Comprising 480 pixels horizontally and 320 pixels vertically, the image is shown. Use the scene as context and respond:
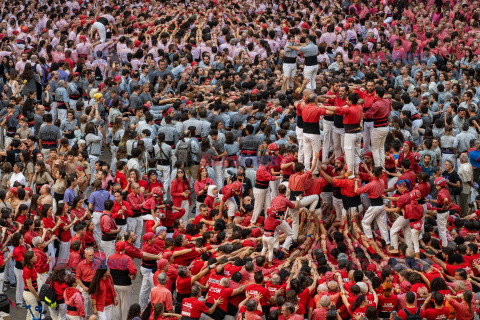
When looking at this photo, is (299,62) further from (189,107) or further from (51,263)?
(51,263)

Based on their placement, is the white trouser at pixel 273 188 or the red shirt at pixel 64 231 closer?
the red shirt at pixel 64 231

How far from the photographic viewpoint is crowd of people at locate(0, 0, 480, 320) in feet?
49.1

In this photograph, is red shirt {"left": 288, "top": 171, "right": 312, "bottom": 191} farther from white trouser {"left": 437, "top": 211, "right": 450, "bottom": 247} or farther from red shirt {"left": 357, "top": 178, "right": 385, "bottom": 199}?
white trouser {"left": 437, "top": 211, "right": 450, "bottom": 247}

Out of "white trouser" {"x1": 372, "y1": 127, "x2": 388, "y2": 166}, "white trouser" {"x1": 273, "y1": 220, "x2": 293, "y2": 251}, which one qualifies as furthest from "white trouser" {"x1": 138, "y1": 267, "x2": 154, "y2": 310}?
"white trouser" {"x1": 372, "y1": 127, "x2": 388, "y2": 166}

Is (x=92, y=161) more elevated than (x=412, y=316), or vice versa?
(x=92, y=161)

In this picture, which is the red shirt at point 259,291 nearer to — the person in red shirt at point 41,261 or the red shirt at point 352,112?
the person in red shirt at point 41,261

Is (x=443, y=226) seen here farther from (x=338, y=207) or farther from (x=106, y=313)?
(x=106, y=313)

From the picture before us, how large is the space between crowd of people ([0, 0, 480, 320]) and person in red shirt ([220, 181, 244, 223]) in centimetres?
8

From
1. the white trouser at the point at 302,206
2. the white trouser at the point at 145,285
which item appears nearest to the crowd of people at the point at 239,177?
the white trouser at the point at 145,285

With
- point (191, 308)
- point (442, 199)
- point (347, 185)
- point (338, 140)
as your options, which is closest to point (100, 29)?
point (338, 140)

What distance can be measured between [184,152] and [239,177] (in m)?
2.09

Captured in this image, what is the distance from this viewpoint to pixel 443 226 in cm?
1806

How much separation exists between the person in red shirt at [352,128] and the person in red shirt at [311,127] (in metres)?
0.30

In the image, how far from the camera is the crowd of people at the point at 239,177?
1495cm
